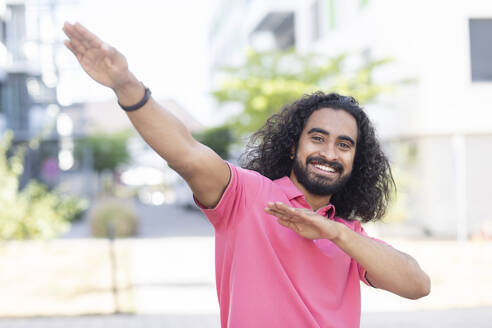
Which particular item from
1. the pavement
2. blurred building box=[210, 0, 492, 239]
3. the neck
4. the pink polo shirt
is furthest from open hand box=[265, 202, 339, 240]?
blurred building box=[210, 0, 492, 239]

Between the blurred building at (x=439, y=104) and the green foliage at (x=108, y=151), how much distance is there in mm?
21607

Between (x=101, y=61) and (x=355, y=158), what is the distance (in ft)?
4.21

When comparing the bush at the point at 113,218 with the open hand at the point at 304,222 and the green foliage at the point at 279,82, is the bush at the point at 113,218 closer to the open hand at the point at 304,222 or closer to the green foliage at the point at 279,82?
the green foliage at the point at 279,82

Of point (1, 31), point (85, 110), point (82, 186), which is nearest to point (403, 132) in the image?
point (85, 110)

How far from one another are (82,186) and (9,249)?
14.9 meters

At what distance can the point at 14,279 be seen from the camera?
9.67 metres

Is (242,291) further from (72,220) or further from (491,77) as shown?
(72,220)

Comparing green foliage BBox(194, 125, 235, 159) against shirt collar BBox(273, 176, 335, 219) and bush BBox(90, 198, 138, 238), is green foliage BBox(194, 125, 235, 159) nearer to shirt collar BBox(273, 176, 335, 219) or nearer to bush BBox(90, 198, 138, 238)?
bush BBox(90, 198, 138, 238)

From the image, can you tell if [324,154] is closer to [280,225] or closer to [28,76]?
[280,225]

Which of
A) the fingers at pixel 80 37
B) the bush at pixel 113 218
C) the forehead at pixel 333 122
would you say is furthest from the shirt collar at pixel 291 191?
the bush at pixel 113 218

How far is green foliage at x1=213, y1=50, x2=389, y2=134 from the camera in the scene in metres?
15.4

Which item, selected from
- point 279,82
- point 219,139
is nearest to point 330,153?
point 279,82

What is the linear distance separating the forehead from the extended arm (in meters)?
0.45

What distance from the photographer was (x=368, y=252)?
1.94 meters
